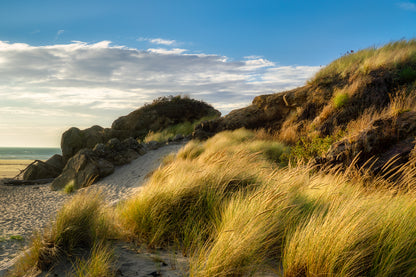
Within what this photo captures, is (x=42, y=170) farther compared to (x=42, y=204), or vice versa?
(x=42, y=170)

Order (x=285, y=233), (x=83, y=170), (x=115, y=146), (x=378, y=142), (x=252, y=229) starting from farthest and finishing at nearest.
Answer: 1. (x=115, y=146)
2. (x=83, y=170)
3. (x=378, y=142)
4. (x=285, y=233)
5. (x=252, y=229)

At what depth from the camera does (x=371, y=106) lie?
32.5 feet

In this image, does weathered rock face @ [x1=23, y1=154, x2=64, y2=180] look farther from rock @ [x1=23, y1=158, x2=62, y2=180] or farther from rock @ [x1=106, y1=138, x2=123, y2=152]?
rock @ [x1=106, y1=138, x2=123, y2=152]

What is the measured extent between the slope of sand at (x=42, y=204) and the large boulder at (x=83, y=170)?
36 cm

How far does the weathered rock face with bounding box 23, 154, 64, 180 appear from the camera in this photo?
13.7 m

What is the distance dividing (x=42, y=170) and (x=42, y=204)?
5413 millimetres

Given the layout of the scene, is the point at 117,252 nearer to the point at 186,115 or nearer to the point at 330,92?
the point at 330,92

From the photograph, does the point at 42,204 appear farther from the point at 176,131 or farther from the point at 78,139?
the point at 176,131

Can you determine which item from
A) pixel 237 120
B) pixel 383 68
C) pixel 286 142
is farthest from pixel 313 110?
pixel 237 120

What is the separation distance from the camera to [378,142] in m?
5.61

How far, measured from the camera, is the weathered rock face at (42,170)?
13.7m

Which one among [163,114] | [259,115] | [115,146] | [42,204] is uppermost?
[163,114]

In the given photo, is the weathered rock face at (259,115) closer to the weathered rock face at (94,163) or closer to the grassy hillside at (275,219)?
the weathered rock face at (94,163)

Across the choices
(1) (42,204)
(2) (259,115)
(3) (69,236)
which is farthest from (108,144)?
(3) (69,236)
